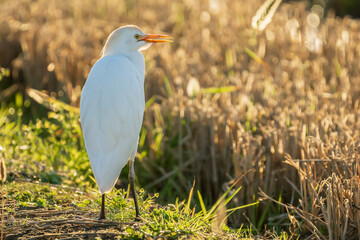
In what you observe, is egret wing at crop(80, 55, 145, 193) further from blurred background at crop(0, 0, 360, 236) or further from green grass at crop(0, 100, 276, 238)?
blurred background at crop(0, 0, 360, 236)

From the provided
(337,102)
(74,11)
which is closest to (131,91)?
(337,102)

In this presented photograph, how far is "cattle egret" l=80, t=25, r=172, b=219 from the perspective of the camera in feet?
9.61

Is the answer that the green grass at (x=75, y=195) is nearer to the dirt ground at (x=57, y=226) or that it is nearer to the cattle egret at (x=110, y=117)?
the dirt ground at (x=57, y=226)

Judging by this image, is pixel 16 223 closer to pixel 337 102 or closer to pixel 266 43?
pixel 337 102

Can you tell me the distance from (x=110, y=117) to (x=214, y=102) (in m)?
2.22

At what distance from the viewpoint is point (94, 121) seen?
9.75 feet

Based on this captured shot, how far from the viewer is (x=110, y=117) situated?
117 inches

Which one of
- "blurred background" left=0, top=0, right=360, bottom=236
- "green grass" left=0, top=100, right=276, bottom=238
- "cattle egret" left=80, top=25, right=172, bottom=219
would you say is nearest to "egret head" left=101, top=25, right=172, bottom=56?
"cattle egret" left=80, top=25, right=172, bottom=219

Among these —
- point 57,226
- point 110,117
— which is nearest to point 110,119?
point 110,117

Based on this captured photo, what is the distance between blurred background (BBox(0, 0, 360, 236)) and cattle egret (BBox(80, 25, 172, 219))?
35.1 inches

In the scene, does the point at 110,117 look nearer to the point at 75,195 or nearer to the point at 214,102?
the point at 75,195

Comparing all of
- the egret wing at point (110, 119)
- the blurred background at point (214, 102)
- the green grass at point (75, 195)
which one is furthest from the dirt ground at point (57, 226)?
the blurred background at point (214, 102)

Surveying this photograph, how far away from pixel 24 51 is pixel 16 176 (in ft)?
9.67

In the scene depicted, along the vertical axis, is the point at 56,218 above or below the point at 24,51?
below
